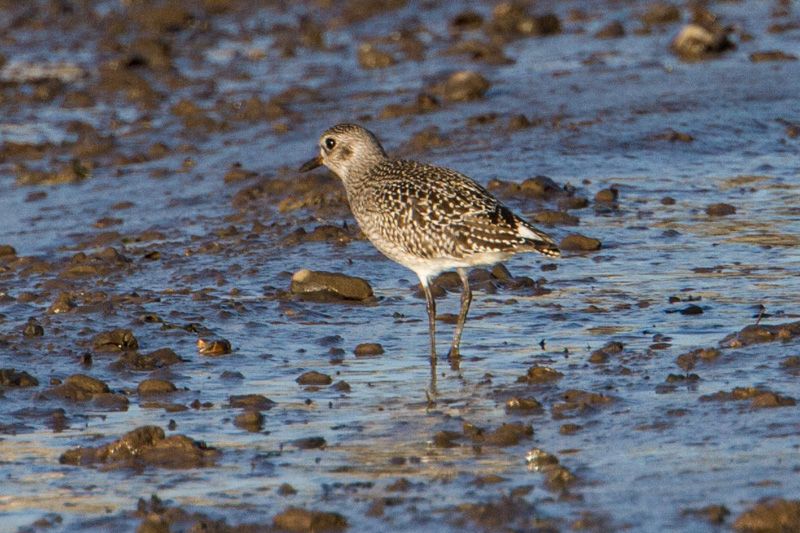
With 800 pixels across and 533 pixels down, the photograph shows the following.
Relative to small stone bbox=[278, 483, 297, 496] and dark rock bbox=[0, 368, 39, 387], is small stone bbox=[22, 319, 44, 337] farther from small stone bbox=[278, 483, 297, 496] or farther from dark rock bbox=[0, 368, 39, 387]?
small stone bbox=[278, 483, 297, 496]

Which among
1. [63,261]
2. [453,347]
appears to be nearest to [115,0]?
[63,261]

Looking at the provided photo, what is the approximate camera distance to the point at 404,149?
47.7ft

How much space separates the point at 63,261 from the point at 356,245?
236cm

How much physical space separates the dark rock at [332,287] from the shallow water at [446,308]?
0.18 m

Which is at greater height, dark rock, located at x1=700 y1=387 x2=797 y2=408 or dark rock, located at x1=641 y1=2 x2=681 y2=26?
dark rock, located at x1=641 y1=2 x2=681 y2=26

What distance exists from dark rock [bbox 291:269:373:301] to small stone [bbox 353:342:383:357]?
Result: 4.13 ft

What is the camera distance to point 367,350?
9.04 meters


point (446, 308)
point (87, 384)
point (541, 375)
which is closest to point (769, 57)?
point (446, 308)

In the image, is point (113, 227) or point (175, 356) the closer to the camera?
point (175, 356)

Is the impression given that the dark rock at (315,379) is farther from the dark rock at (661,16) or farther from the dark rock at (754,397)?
the dark rock at (661,16)

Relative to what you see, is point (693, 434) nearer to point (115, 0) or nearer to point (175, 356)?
point (175, 356)

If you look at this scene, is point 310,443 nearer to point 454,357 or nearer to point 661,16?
point 454,357

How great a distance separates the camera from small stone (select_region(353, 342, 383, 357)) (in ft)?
→ 29.7

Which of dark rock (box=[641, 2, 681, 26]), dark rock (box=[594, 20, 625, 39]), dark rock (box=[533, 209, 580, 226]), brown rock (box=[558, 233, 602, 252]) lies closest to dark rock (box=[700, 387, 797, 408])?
brown rock (box=[558, 233, 602, 252])
